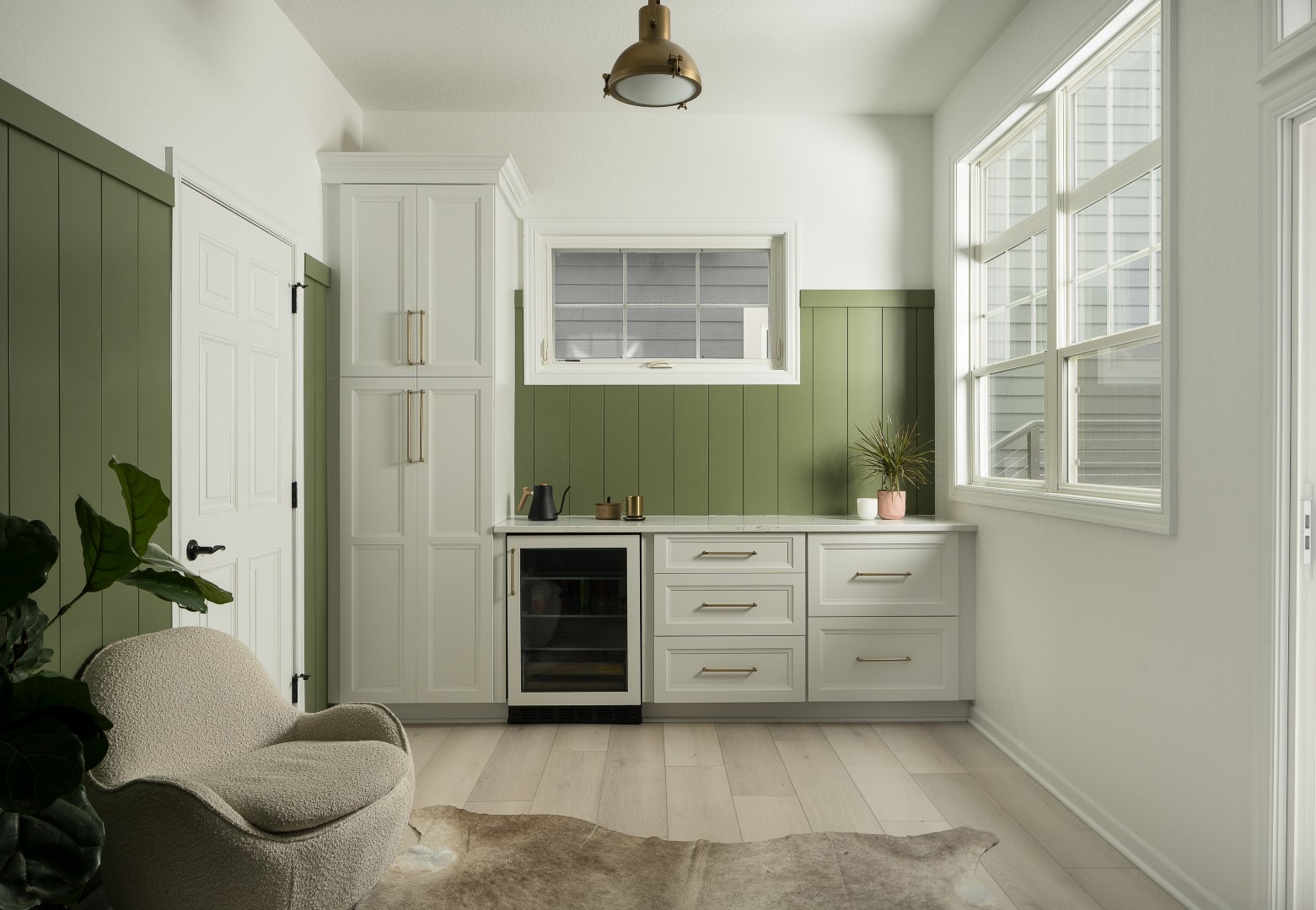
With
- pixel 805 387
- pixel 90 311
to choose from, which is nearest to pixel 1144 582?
pixel 805 387

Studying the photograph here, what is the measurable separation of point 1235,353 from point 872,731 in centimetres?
223

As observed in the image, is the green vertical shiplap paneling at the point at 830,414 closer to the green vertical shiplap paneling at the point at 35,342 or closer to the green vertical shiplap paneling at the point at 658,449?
the green vertical shiplap paneling at the point at 658,449

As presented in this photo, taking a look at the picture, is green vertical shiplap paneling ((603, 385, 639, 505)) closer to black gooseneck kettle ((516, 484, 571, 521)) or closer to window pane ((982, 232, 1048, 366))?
black gooseneck kettle ((516, 484, 571, 521))

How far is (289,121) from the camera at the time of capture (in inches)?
130

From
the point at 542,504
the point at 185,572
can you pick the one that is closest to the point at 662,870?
the point at 185,572

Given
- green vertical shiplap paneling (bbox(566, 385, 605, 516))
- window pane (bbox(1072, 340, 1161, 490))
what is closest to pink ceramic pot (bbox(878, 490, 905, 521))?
window pane (bbox(1072, 340, 1161, 490))

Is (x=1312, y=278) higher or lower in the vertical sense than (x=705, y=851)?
higher

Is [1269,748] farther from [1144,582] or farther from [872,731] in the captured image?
[872,731]

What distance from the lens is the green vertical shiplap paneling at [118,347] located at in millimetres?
2154

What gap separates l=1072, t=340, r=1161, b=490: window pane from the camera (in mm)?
2486

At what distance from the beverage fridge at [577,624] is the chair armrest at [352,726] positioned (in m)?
1.35

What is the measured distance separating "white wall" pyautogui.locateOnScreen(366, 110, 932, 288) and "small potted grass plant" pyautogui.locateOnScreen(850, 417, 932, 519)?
75cm

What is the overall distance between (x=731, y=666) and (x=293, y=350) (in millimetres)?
2245

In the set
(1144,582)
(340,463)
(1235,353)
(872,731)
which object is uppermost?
(1235,353)
